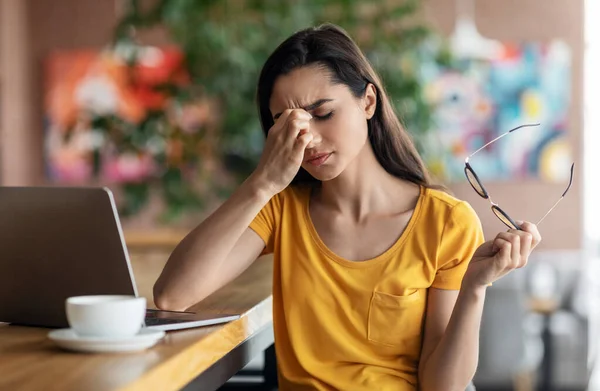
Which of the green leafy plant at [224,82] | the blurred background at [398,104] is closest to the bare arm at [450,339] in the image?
the blurred background at [398,104]

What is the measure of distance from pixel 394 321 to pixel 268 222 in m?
0.33

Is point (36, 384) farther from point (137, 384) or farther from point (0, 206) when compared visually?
point (0, 206)

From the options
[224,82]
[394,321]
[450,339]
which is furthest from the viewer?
[224,82]

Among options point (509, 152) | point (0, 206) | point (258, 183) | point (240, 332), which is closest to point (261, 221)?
point (258, 183)

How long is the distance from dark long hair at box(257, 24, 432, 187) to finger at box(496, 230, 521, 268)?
1.25 ft

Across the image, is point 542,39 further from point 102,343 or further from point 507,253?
point 102,343

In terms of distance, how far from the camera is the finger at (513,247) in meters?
1.37

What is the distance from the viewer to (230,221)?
1.58 m

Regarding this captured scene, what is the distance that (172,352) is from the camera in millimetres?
1151

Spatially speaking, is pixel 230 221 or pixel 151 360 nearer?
pixel 151 360

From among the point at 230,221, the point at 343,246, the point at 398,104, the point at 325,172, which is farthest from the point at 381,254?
the point at 398,104

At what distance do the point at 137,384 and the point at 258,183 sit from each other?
2.08 feet

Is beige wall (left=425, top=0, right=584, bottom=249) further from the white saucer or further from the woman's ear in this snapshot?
the white saucer

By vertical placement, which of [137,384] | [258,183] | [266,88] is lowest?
[137,384]
